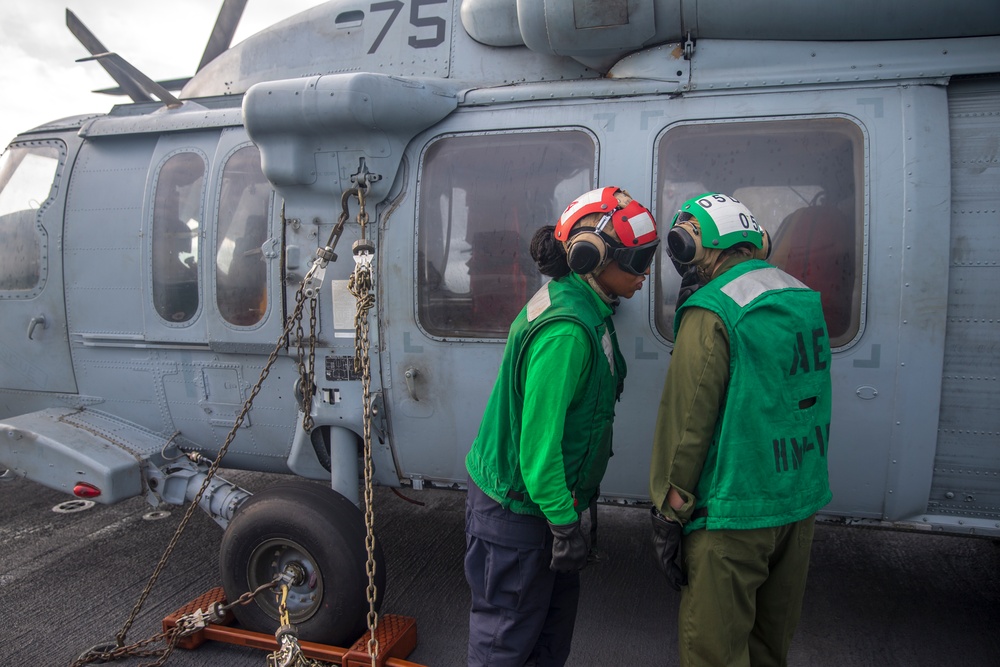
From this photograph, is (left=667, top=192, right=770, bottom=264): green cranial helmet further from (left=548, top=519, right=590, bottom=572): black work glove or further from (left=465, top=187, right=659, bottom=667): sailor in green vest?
(left=548, top=519, right=590, bottom=572): black work glove

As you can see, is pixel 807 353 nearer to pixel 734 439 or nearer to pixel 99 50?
pixel 734 439

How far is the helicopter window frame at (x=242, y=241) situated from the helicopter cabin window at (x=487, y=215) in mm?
945

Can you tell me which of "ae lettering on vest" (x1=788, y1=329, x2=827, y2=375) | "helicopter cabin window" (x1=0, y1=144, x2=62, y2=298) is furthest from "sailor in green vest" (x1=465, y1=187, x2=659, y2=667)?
"helicopter cabin window" (x1=0, y1=144, x2=62, y2=298)

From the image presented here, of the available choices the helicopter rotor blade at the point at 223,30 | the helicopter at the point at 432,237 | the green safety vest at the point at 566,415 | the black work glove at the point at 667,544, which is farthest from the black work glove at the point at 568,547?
the helicopter rotor blade at the point at 223,30

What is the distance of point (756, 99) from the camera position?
3066mm

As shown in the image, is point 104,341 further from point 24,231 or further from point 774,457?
point 774,457

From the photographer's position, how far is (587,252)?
A: 7.98 feet

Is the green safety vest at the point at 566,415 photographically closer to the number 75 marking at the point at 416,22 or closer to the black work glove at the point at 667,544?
the black work glove at the point at 667,544

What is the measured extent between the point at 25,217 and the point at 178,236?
1115mm

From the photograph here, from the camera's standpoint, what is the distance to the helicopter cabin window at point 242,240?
376 centimetres

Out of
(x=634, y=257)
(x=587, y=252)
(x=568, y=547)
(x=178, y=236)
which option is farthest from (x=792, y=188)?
(x=178, y=236)

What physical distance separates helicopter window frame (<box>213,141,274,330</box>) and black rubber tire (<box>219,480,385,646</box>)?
1.00 metres

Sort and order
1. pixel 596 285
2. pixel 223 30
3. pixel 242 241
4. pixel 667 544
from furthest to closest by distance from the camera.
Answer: pixel 223 30 < pixel 242 241 < pixel 596 285 < pixel 667 544

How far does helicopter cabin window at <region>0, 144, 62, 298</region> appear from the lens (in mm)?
4184
